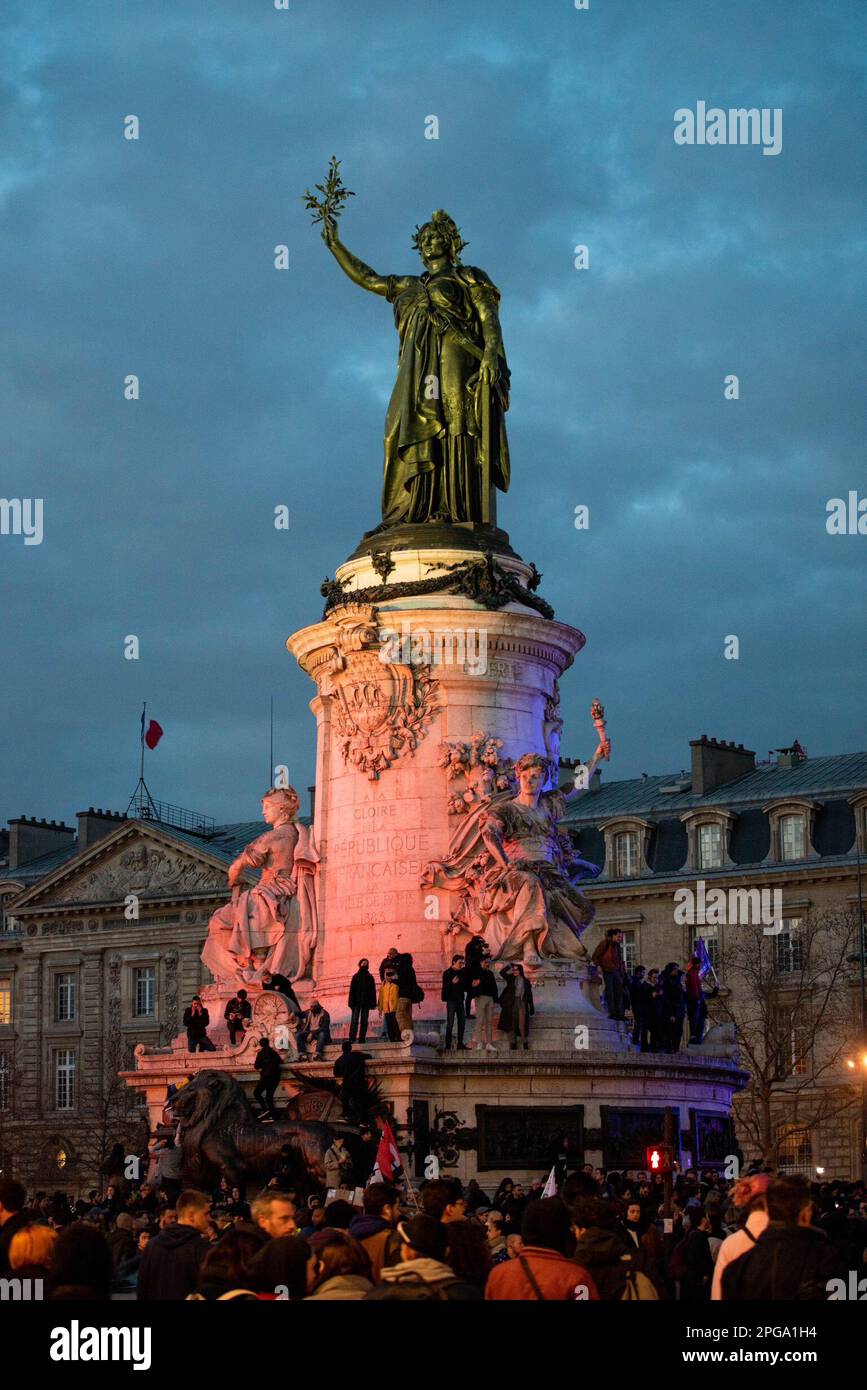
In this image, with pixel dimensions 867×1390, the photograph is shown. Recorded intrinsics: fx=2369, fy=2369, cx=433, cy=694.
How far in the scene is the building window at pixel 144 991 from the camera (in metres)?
89.9

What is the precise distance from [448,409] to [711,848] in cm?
4303

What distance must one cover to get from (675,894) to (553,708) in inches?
1636

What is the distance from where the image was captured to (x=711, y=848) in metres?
78.6

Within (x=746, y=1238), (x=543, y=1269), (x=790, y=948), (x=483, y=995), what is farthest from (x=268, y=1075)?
(x=790, y=948)

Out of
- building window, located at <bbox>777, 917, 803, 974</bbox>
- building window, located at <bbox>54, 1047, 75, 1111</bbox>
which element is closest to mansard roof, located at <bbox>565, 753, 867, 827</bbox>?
building window, located at <bbox>777, 917, 803, 974</bbox>

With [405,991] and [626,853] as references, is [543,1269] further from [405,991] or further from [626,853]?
[626,853]

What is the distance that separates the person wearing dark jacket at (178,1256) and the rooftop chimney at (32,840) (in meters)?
88.3

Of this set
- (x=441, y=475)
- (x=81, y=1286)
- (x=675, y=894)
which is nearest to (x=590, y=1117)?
(x=441, y=475)

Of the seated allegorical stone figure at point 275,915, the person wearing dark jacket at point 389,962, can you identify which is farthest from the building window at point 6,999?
the person wearing dark jacket at point 389,962

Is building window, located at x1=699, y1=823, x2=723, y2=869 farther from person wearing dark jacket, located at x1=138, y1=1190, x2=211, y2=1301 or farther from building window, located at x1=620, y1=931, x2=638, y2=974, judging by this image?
person wearing dark jacket, located at x1=138, y1=1190, x2=211, y2=1301

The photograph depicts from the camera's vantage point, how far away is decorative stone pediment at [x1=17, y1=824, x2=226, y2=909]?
90875 millimetres

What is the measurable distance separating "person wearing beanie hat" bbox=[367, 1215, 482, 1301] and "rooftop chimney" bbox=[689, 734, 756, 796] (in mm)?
68969

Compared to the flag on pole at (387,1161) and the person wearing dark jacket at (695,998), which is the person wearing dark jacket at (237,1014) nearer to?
the flag on pole at (387,1161)
